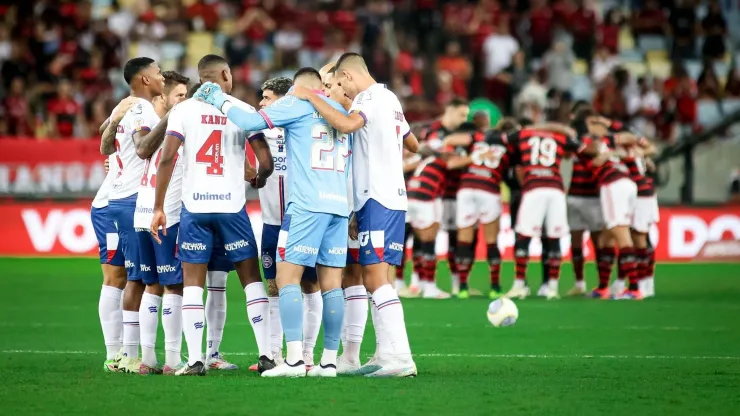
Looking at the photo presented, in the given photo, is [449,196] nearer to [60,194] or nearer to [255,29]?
[60,194]

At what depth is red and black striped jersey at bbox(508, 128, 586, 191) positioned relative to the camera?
1675cm

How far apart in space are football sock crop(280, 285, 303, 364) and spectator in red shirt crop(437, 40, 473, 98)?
717 inches

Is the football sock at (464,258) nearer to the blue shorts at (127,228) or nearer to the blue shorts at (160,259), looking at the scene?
the blue shorts at (127,228)

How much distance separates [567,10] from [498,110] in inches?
170

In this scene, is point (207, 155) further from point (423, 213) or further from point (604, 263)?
point (604, 263)

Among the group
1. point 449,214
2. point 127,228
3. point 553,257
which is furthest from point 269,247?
point 449,214

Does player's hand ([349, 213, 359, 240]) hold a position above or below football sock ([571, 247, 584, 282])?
above

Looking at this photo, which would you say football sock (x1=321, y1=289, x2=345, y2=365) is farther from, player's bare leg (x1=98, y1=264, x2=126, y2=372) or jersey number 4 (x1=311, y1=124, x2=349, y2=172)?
player's bare leg (x1=98, y1=264, x2=126, y2=372)

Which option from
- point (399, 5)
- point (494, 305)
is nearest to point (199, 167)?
point (494, 305)

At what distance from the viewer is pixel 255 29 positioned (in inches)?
1109

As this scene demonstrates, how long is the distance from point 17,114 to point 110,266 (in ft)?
52.3

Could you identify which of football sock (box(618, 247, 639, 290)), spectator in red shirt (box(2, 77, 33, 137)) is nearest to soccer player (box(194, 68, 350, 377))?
football sock (box(618, 247, 639, 290))

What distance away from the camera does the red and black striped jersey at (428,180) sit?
17.2 metres

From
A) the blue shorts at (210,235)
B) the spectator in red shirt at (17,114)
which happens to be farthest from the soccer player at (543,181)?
the spectator in red shirt at (17,114)
